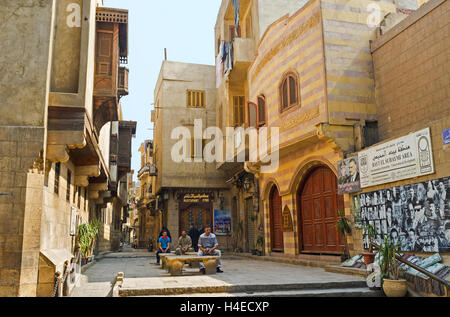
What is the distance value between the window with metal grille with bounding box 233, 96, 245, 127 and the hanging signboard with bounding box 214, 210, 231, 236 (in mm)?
6168

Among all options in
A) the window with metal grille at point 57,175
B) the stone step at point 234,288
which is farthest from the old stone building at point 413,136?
the window with metal grille at point 57,175

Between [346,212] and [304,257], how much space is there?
2.97 m

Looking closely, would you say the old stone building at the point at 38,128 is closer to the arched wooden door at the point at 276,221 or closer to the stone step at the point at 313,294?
the stone step at the point at 313,294

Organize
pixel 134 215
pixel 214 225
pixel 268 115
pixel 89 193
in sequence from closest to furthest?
pixel 268 115, pixel 89 193, pixel 214 225, pixel 134 215

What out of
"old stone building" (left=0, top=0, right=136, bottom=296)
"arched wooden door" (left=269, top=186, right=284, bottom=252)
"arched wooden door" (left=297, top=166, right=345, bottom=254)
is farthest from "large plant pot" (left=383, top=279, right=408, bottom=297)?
"arched wooden door" (left=269, top=186, right=284, bottom=252)

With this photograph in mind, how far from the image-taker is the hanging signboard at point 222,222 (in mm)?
24812

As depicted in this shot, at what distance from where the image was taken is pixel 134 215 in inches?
2891

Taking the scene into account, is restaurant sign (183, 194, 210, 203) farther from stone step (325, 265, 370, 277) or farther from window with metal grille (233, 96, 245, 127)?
stone step (325, 265, 370, 277)

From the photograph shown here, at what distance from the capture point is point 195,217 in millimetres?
25531

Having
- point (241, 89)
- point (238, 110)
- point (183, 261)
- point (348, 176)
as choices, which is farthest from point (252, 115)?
point (183, 261)

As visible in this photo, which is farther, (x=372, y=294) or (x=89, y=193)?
(x=89, y=193)

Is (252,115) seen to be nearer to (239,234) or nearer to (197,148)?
(239,234)
